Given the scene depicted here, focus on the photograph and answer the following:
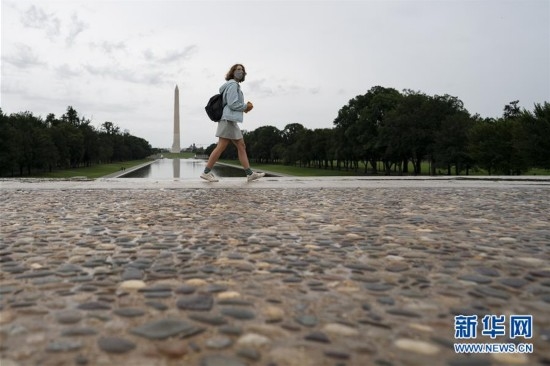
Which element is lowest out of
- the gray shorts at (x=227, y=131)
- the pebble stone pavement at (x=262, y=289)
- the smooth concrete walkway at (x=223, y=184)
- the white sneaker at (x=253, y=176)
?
the pebble stone pavement at (x=262, y=289)

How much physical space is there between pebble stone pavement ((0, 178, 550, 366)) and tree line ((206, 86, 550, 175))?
37819 mm

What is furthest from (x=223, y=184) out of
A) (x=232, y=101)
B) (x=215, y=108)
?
(x=232, y=101)

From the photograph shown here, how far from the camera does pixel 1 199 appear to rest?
309 inches

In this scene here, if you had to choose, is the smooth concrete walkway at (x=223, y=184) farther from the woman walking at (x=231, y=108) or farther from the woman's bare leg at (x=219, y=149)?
the woman walking at (x=231, y=108)

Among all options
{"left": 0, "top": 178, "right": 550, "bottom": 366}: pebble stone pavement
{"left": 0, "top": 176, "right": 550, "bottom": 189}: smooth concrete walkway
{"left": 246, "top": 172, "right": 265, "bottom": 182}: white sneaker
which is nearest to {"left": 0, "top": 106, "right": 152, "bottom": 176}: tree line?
{"left": 0, "top": 176, "right": 550, "bottom": 189}: smooth concrete walkway

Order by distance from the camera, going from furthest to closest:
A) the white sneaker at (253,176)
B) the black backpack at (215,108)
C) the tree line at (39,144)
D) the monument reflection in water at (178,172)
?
the monument reflection in water at (178,172), the tree line at (39,144), the white sneaker at (253,176), the black backpack at (215,108)

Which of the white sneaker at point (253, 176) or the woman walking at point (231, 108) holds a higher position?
the woman walking at point (231, 108)

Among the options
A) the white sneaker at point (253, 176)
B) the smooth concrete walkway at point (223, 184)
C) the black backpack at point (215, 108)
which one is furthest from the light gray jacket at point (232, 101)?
the white sneaker at point (253, 176)

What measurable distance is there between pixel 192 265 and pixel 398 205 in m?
4.81

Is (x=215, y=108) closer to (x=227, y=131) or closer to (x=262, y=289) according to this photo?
(x=227, y=131)

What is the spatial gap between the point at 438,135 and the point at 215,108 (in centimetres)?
3875

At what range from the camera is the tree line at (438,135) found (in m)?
37.6

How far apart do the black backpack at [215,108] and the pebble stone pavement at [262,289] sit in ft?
20.3

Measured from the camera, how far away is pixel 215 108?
36.2 feet
